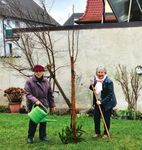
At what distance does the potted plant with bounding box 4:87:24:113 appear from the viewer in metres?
20.5

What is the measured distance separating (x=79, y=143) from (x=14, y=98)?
9.65m

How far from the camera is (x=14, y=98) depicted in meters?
20.6

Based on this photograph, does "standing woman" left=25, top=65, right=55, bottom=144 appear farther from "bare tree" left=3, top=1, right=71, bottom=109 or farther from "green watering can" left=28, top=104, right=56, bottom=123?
"bare tree" left=3, top=1, right=71, bottom=109

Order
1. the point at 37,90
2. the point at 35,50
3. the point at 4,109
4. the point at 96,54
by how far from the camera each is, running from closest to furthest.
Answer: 1. the point at 37,90
2. the point at 96,54
3. the point at 4,109
4. the point at 35,50

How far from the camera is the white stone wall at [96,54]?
64.8ft

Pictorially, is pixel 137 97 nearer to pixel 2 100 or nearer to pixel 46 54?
pixel 46 54

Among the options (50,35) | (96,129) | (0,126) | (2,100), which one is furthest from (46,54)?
(96,129)

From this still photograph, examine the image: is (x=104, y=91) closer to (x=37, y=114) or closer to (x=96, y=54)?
(x=37, y=114)

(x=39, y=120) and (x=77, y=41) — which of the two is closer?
(x=39, y=120)

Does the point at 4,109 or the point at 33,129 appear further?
the point at 4,109


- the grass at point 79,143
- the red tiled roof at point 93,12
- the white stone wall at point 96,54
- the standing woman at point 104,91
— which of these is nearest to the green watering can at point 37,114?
the grass at point 79,143

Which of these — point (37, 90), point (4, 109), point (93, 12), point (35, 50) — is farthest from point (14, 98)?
point (93, 12)

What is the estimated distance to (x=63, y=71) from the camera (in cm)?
2080

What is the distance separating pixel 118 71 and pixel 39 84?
8695 mm
